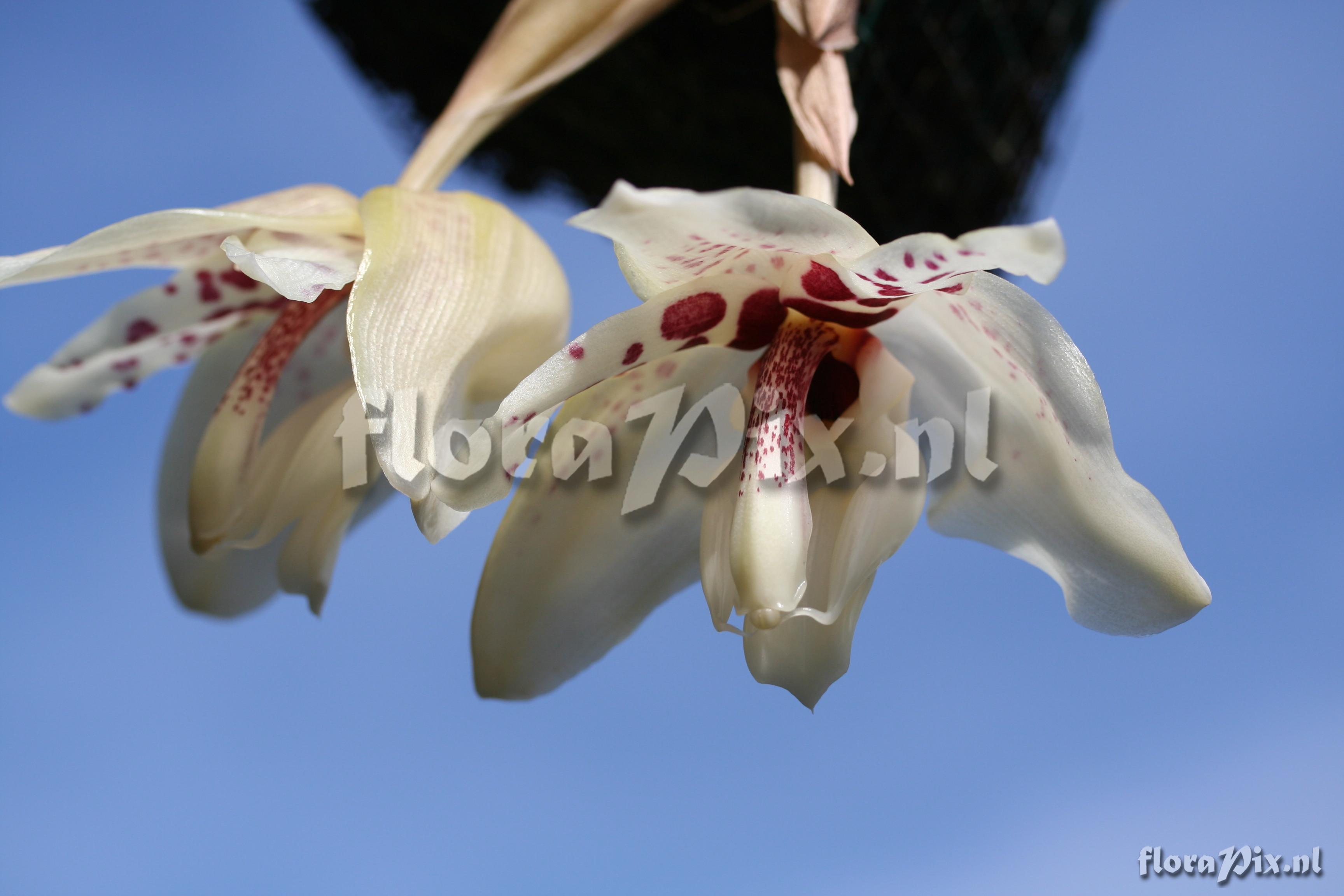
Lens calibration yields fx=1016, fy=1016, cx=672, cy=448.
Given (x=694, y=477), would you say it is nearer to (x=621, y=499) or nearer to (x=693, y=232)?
(x=621, y=499)

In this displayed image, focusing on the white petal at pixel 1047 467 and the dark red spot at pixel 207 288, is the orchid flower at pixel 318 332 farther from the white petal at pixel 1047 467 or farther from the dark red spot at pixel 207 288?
the white petal at pixel 1047 467

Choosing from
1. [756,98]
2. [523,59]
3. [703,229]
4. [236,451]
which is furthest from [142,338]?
[756,98]

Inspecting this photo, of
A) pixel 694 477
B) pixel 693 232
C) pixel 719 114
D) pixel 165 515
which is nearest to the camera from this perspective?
pixel 693 232

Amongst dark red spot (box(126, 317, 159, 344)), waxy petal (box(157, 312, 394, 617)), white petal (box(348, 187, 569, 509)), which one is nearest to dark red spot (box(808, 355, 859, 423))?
white petal (box(348, 187, 569, 509))

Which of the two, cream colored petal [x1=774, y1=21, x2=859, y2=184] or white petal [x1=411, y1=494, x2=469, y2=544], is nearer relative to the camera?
white petal [x1=411, y1=494, x2=469, y2=544]

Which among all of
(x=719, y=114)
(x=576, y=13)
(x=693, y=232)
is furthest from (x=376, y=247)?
(x=719, y=114)

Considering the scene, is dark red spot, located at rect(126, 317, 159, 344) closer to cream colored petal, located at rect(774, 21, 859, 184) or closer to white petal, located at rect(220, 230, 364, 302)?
white petal, located at rect(220, 230, 364, 302)

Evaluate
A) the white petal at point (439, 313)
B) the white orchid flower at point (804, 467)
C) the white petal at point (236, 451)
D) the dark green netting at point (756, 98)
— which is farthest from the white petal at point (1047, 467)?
the dark green netting at point (756, 98)
